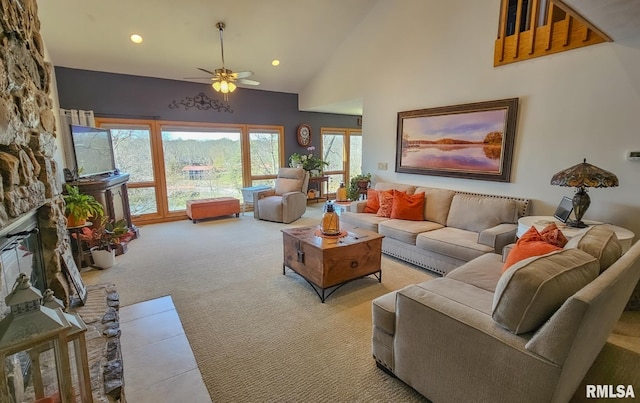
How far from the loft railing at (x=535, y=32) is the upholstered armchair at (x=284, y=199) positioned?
382 cm

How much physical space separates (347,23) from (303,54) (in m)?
1.03

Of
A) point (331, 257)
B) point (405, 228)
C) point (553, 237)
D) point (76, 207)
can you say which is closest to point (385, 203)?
point (405, 228)

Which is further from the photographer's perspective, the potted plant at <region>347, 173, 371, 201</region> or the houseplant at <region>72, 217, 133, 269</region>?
the potted plant at <region>347, 173, 371, 201</region>

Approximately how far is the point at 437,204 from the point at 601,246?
2.42m

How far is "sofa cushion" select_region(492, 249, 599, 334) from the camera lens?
1.28 meters

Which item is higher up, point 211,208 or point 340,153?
point 340,153

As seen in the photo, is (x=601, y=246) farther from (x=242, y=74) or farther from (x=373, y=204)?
(x=242, y=74)

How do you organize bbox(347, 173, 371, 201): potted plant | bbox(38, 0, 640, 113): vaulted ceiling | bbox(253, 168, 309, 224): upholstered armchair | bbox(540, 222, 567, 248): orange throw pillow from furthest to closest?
bbox(253, 168, 309, 224): upholstered armchair → bbox(347, 173, 371, 201): potted plant → bbox(38, 0, 640, 113): vaulted ceiling → bbox(540, 222, 567, 248): orange throw pillow

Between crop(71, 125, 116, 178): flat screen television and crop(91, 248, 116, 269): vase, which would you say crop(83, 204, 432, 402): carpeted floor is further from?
crop(71, 125, 116, 178): flat screen television

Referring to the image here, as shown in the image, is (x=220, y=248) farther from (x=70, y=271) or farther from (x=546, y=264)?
(x=546, y=264)

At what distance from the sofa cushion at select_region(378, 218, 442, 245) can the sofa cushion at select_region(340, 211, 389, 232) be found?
102mm

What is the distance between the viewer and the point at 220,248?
433cm

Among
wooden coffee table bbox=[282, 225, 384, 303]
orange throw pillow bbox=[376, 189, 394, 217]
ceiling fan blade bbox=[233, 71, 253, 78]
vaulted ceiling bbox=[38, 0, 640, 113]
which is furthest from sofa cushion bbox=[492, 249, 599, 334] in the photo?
vaulted ceiling bbox=[38, 0, 640, 113]

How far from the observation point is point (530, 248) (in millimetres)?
1942
